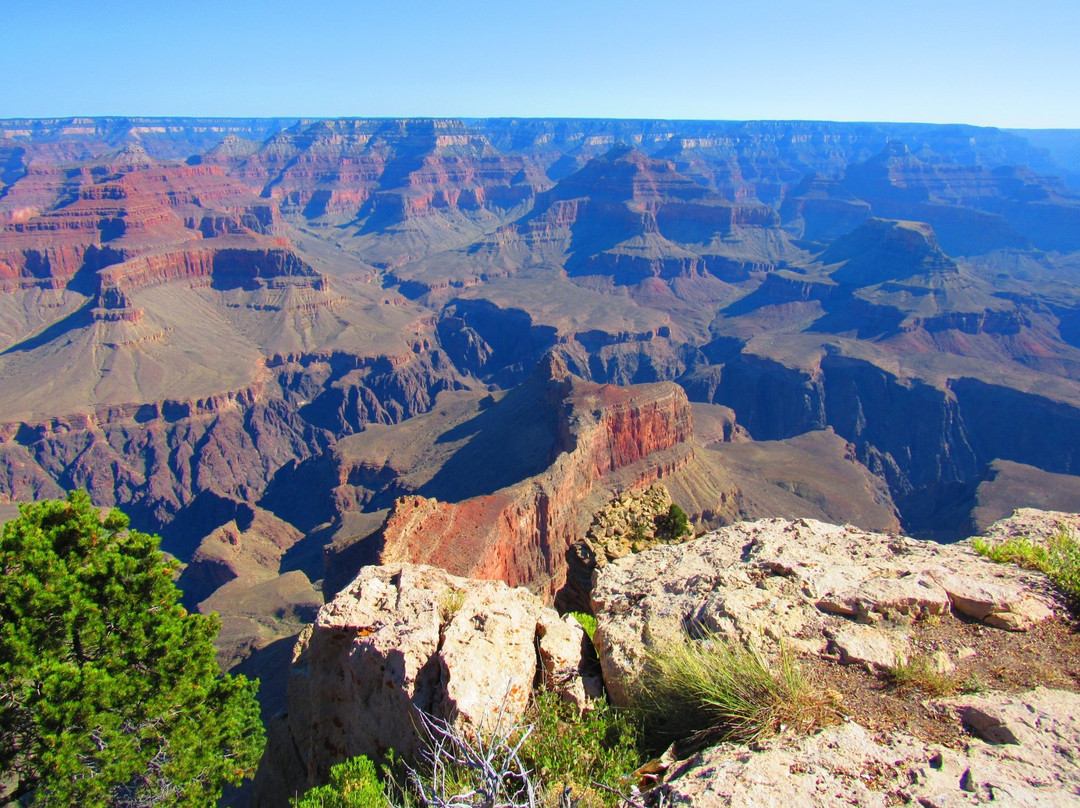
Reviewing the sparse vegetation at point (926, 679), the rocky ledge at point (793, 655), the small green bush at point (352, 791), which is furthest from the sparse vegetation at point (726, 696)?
the small green bush at point (352, 791)

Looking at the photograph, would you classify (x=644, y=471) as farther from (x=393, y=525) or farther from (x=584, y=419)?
(x=393, y=525)

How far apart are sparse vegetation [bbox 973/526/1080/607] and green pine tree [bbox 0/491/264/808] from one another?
17678 millimetres

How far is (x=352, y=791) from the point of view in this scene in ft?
30.7

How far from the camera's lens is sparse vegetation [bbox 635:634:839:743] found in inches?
313

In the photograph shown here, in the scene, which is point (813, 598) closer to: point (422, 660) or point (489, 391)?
point (422, 660)

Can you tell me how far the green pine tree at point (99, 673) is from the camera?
13.1m

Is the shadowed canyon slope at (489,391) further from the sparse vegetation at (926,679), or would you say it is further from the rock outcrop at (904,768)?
the rock outcrop at (904,768)

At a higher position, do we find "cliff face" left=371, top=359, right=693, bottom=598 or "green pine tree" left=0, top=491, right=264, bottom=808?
"green pine tree" left=0, top=491, right=264, bottom=808

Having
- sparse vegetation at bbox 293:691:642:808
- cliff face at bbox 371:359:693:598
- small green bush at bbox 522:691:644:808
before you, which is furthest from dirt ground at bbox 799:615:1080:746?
cliff face at bbox 371:359:693:598

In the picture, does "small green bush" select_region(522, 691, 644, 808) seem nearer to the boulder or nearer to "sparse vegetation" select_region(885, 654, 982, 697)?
the boulder

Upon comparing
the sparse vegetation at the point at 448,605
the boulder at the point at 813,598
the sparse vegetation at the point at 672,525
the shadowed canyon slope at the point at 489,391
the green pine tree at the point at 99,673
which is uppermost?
the boulder at the point at 813,598

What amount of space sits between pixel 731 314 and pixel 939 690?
162 metres

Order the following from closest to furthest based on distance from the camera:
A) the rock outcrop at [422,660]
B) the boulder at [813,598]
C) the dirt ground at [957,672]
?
1. the dirt ground at [957,672]
2. the rock outcrop at [422,660]
3. the boulder at [813,598]

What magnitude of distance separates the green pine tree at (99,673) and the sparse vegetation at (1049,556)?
1768 centimetres
